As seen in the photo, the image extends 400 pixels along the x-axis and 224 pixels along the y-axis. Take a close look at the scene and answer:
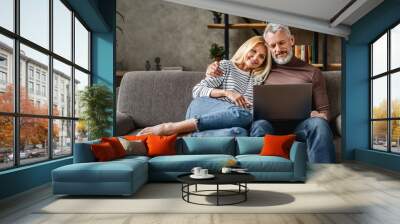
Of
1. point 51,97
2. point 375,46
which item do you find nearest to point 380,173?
point 375,46

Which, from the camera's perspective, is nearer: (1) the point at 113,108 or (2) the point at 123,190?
(2) the point at 123,190

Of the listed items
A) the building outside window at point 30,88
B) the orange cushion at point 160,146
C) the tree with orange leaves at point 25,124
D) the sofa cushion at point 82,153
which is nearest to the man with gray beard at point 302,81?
the orange cushion at point 160,146

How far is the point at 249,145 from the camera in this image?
235 inches

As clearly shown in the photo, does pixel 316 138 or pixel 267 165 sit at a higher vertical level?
pixel 316 138

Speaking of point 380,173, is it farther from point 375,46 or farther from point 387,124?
point 375,46

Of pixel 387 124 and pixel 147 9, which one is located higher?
pixel 147 9

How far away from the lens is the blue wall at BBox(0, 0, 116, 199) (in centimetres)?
490

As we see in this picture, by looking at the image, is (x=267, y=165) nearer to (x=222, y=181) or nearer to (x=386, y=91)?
(x=222, y=181)

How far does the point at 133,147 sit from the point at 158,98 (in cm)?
205

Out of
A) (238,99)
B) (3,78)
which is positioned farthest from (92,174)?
(238,99)

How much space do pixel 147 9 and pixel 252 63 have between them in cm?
269

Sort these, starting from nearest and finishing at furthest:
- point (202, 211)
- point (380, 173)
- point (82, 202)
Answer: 1. point (202, 211)
2. point (82, 202)
3. point (380, 173)

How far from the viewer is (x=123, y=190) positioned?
4.26 m

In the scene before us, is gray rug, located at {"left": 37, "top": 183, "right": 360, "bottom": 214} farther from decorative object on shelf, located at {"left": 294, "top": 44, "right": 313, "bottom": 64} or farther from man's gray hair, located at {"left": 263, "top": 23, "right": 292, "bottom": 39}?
man's gray hair, located at {"left": 263, "top": 23, "right": 292, "bottom": 39}
